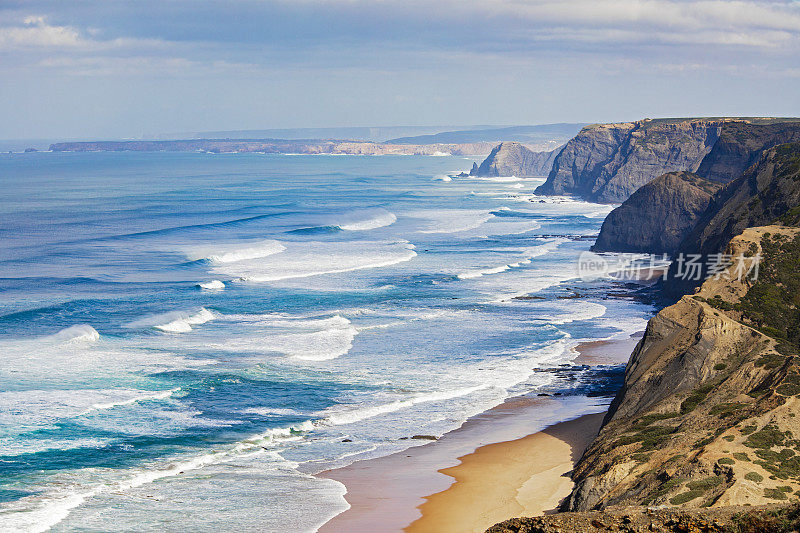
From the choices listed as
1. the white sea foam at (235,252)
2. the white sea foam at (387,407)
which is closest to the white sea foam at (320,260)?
the white sea foam at (235,252)

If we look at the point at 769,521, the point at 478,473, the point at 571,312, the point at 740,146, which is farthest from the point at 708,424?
the point at 740,146

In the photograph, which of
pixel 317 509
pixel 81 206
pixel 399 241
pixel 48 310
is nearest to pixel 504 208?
pixel 399 241

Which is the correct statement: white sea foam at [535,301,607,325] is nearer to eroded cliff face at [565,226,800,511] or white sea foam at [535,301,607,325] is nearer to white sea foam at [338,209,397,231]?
eroded cliff face at [565,226,800,511]

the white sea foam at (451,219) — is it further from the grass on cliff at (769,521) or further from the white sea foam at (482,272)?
the grass on cliff at (769,521)

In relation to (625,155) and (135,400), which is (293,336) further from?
(625,155)

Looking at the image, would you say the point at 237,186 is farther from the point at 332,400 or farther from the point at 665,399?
the point at 665,399
